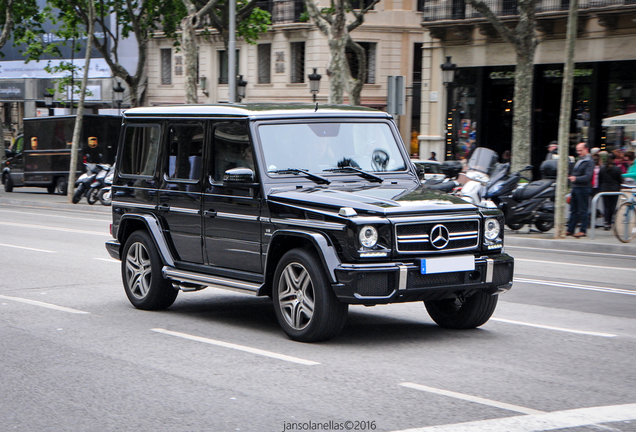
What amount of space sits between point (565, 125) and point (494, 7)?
1375cm

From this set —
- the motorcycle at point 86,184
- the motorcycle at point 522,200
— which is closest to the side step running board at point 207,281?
the motorcycle at point 522,200

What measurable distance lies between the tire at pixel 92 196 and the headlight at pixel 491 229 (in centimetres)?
2331

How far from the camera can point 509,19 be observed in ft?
97.5

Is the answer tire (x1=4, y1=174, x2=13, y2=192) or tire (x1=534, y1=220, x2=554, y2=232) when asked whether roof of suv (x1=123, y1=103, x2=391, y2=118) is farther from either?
tire (x1=4, y1=174, x2=13, y2=192)

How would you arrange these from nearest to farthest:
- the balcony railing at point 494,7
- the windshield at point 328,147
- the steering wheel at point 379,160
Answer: the windshield at point 328,147, the steering wheel at point 379,160, the balcony railing at point 494,7

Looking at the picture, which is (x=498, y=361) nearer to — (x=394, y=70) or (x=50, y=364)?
(x=50, y=364)

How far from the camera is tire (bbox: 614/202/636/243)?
54.4 feet

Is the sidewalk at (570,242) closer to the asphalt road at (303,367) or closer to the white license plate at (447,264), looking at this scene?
the asphalt road at (303,367)

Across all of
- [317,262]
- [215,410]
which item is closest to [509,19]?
[317,262]

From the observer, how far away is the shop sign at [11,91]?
58.8m

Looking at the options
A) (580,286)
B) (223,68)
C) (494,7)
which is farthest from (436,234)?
(223,68)

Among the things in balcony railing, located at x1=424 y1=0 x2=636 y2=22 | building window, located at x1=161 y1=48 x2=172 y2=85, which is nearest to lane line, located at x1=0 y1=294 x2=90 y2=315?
balcony railing, located at x1=424 y1=0 x2=636 y2=22

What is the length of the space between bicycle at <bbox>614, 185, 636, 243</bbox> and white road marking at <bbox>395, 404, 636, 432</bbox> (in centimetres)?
1202

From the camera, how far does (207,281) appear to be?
801 centimetres
